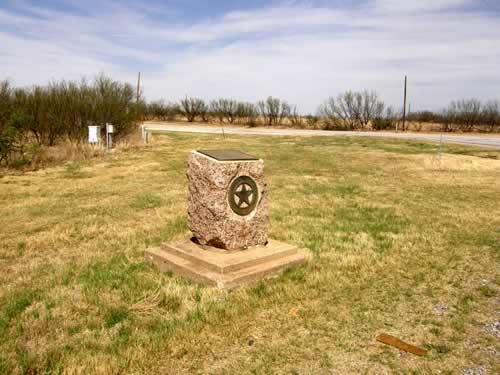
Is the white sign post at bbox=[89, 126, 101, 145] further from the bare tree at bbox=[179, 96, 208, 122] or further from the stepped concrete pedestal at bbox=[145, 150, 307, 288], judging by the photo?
the bare tree at bbox=[179, 96, 208, 122]

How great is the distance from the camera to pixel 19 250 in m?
5.80

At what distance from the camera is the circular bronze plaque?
509 centimetres

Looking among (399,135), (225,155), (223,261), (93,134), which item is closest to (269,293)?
(223,261)

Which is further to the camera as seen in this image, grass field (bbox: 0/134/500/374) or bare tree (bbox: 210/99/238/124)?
bare tree (bbox: 210/99/238/124)

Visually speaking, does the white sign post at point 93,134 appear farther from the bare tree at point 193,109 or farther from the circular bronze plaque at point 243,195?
the bare tree at point 193,109

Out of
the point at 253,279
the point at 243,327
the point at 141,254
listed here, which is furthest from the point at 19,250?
the point at 243,327

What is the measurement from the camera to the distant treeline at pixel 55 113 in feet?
46.5

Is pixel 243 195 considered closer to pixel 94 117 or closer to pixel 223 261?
pixel 223 261

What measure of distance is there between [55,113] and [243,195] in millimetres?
14018

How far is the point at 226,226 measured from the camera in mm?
5035

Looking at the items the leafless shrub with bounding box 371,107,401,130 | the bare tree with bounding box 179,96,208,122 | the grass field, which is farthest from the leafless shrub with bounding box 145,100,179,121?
the grass field

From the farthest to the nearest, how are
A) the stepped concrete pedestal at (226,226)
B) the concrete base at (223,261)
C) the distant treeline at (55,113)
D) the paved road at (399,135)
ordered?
the paved road at (399,135), the distant treeline at (55,113), the stepped concrete pedestal at (226,226), the concrete base at (223,261)

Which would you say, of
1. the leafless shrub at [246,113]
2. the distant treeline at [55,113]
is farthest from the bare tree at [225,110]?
the distant treeline at [55,113]

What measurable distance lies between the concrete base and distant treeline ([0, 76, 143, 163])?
32.8ft
